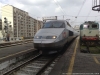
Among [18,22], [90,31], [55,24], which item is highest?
[18,22]

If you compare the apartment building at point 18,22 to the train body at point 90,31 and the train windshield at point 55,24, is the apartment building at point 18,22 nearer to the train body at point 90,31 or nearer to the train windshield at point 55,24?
the train body at point 90,31

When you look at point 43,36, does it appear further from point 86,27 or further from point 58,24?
point 86,27

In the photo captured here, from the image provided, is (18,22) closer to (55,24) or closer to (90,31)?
(90,31)

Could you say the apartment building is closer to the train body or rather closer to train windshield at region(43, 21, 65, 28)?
the train body

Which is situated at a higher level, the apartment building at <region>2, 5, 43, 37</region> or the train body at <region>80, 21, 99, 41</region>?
the apartment building at <region>2, 5, 43, 37</region>

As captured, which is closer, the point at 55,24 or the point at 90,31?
the point at 55,24

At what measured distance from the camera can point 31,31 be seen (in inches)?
4555

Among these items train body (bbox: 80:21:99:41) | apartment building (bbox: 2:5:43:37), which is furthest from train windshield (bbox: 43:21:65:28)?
apartment building (bbox: 2:5:43:37)

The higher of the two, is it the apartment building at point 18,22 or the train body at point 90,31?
the apartment building at point 18,22

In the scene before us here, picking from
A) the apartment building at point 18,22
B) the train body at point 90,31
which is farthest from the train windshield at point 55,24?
the apartment building at point 18,22

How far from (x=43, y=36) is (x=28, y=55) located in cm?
251

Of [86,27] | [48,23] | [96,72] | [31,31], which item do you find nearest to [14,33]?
[31,31]

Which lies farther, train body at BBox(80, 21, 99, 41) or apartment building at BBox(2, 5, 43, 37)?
apartment building at BBox(2, 5, 43, 37)

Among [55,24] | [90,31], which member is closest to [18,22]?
[90,31]
